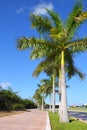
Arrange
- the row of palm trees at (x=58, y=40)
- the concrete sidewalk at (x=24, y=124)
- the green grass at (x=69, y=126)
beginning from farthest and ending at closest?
the row of palm trees at (x=58, y=40) < the concrete sidewalk at (x=24, y=124) < the green grass at (x=69, y=126)

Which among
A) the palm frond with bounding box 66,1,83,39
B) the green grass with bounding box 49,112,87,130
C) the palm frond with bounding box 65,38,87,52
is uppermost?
the palm frond with bounding box 66,1,83,39

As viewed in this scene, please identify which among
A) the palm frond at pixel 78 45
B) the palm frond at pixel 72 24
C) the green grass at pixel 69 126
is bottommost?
the green grass at pixel 69 126

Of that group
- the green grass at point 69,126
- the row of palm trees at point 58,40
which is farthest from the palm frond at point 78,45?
the green grass at point 69,126

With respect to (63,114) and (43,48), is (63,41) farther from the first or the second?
(63,114)

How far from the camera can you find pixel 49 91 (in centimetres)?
7612

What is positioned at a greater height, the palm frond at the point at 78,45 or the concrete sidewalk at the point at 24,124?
the palm frond at the point at 78,45

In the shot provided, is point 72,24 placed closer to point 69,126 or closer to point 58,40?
point 58,40

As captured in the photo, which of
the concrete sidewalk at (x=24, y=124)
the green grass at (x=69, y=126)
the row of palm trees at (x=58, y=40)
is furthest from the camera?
the row of palm trees at (x=58, y=40)

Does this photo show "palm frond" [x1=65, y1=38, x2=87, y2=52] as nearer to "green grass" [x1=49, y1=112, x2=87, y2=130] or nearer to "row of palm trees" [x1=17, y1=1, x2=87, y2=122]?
"row of palm trees" [x1=17, y1=1, x2=87, y2=122]

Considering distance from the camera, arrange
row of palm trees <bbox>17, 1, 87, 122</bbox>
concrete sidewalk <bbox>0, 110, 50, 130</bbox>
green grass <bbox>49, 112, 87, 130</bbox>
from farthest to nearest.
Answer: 1. row of palm trees <bbox>17, 1, 87, 122</bbox>
2. concrete sidewalk <bbox>0, 110, 50, 130</bbox>
3. green grass <bbox>49, 112, 87, 130</bbox>

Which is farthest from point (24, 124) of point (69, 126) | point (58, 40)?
point (58, 40)

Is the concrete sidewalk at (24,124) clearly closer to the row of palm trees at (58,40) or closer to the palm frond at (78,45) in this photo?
the row of palm trees at (58,40)

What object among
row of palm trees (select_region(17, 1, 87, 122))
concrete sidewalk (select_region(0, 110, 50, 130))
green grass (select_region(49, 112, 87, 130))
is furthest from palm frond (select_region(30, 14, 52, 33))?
green grass (select_region(49, 112, 87, 130))

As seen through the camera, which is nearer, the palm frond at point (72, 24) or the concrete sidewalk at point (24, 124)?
the concrete sidewalk at point (24, 124)
